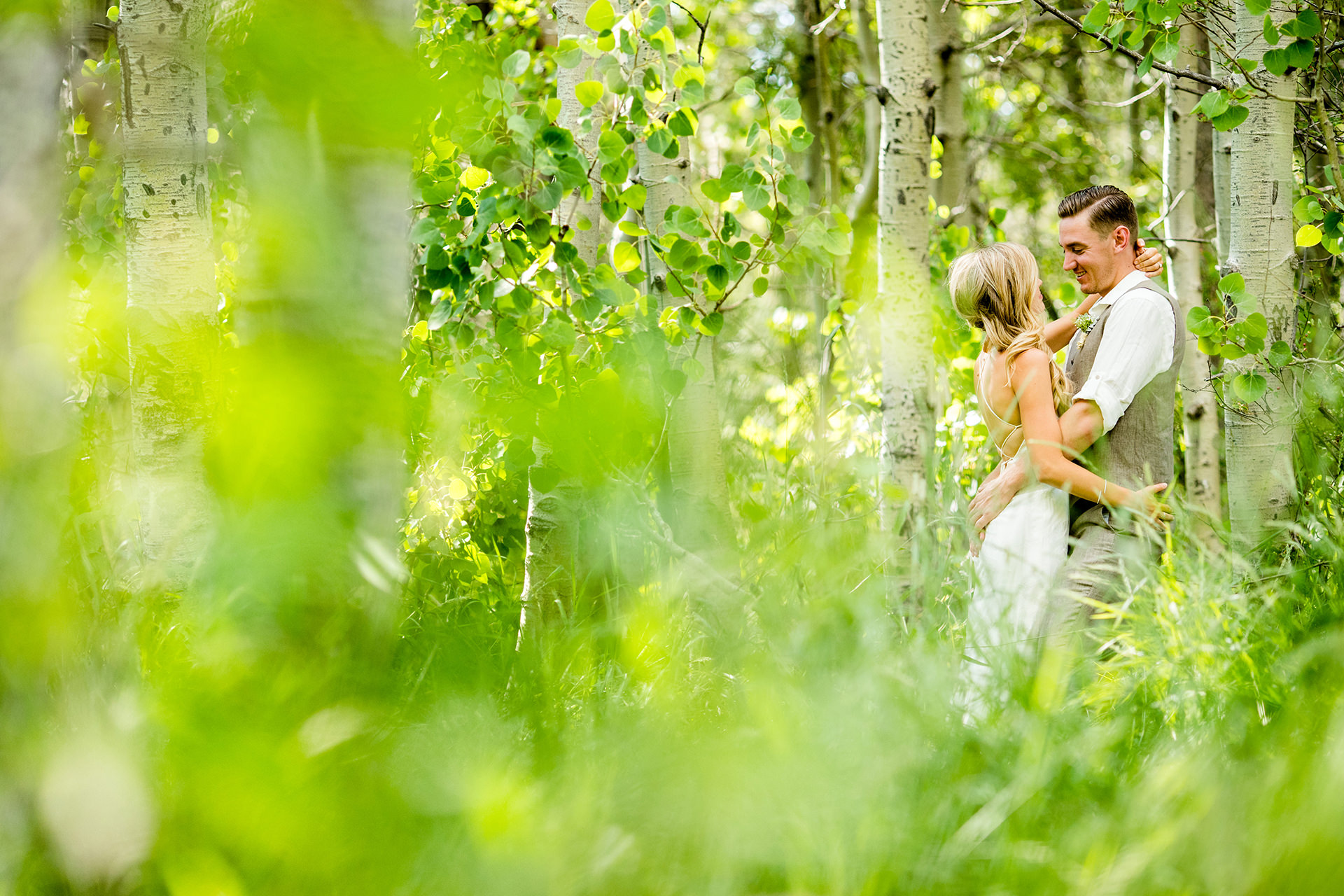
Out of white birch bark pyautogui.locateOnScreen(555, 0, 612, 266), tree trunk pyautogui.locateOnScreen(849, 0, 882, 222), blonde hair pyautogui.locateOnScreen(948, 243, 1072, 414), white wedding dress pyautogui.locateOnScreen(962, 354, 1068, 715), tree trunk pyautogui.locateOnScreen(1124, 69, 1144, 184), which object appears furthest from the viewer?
tree trunk pyautogui.locateOnScreen(1124, 69, 1144, 184)

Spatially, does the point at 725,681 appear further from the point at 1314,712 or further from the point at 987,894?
the point at 1314,712

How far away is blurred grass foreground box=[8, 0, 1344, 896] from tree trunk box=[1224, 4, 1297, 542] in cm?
45

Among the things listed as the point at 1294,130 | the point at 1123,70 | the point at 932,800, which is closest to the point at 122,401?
the point at 932,800

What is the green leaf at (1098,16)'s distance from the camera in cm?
266

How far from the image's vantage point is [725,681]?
5.87 ft

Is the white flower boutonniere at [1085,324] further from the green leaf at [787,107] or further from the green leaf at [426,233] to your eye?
the green leaf at [426,233]

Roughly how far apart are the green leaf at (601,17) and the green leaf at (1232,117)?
5.78 ft

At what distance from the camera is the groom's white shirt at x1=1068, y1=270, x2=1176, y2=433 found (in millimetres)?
2553

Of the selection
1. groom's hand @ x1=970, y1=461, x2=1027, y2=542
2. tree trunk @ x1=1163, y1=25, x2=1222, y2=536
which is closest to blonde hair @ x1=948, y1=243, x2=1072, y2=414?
groom's hand @ x1=970, y1=461, x2=1027, y2=542

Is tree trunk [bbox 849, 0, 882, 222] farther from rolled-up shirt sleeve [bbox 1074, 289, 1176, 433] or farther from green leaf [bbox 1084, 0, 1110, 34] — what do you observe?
rolled-up shirt sleeve [bbox 1074, 289, 1176, 433]

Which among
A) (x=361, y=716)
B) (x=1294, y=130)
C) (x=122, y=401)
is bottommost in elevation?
(x=361, y=716)

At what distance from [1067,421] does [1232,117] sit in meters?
1.00

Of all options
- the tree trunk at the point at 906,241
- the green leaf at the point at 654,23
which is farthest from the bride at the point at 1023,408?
the green leaf at the point at 654,23

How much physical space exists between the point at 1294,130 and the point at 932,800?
2.94 meters
